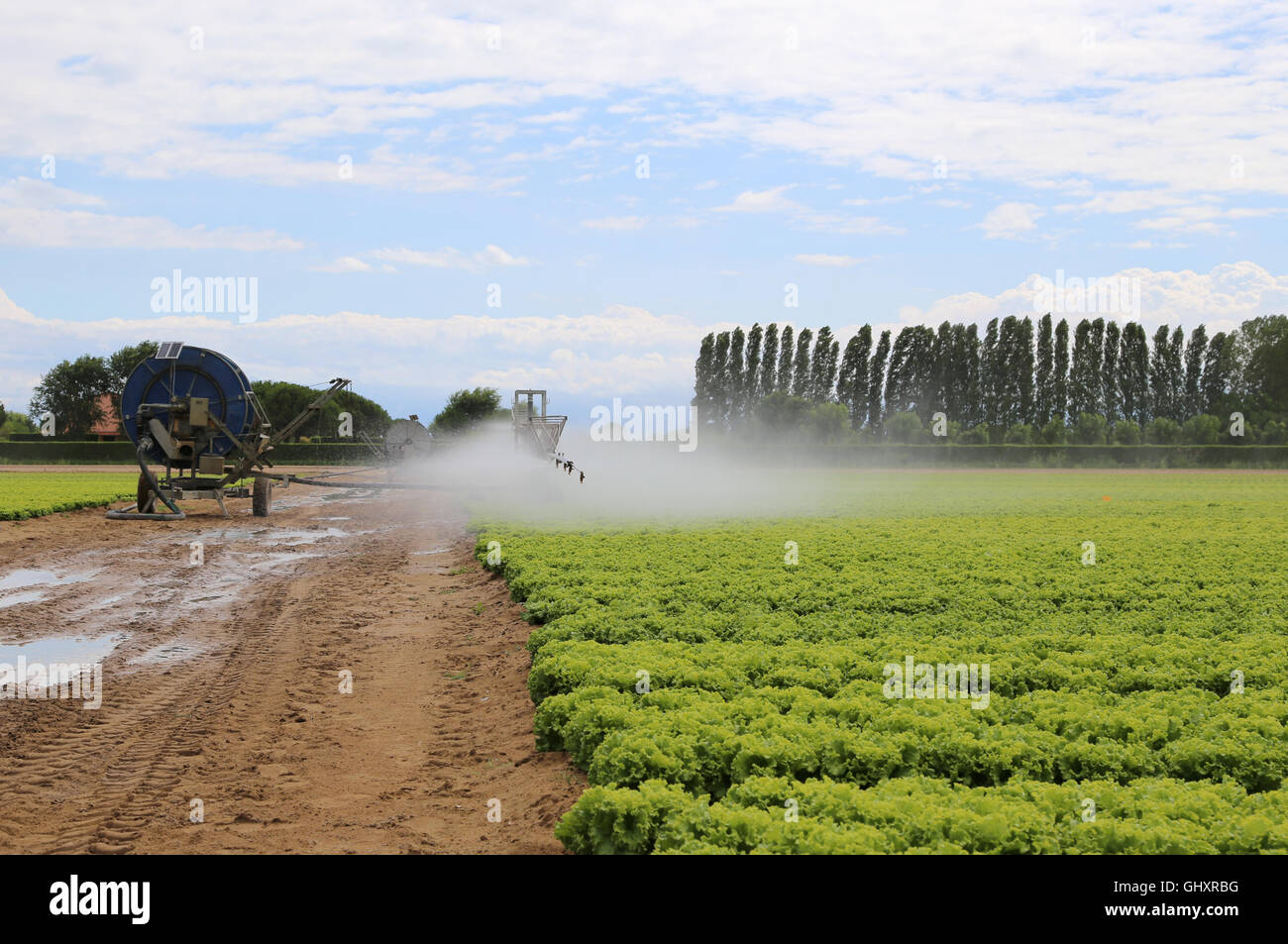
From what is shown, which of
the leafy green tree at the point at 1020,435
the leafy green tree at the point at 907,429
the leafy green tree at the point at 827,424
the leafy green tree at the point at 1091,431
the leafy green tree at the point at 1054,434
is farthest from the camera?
the leafy green tree at the point at 1091,431

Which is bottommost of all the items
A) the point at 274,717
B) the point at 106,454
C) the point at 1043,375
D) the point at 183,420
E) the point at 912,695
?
the point at 274,717

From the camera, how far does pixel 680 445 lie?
2817 inches

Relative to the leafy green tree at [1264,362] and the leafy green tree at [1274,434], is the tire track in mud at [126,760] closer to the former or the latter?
the leafy green tree at [1274,434]

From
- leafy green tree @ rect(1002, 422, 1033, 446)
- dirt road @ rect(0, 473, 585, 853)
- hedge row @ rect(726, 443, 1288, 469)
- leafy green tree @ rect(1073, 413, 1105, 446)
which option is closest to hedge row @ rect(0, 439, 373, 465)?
hedge row @ rect(726, 443, 1288, 469)

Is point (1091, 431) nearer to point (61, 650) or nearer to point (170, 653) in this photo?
point (170, 653)

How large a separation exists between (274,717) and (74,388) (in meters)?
137

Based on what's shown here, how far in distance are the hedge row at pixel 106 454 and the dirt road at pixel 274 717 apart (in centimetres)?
6570

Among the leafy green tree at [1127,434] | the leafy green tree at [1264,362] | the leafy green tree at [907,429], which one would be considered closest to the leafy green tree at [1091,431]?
the leafy green tree at [1127,434]

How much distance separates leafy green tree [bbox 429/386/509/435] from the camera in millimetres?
119812

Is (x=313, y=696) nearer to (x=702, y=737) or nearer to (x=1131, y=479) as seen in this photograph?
(x=702, y=737)

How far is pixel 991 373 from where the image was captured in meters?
107

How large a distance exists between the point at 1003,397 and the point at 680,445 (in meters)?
50.6

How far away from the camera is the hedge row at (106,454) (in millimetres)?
82438

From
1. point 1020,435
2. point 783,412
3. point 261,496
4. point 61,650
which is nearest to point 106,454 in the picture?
point 261,496
